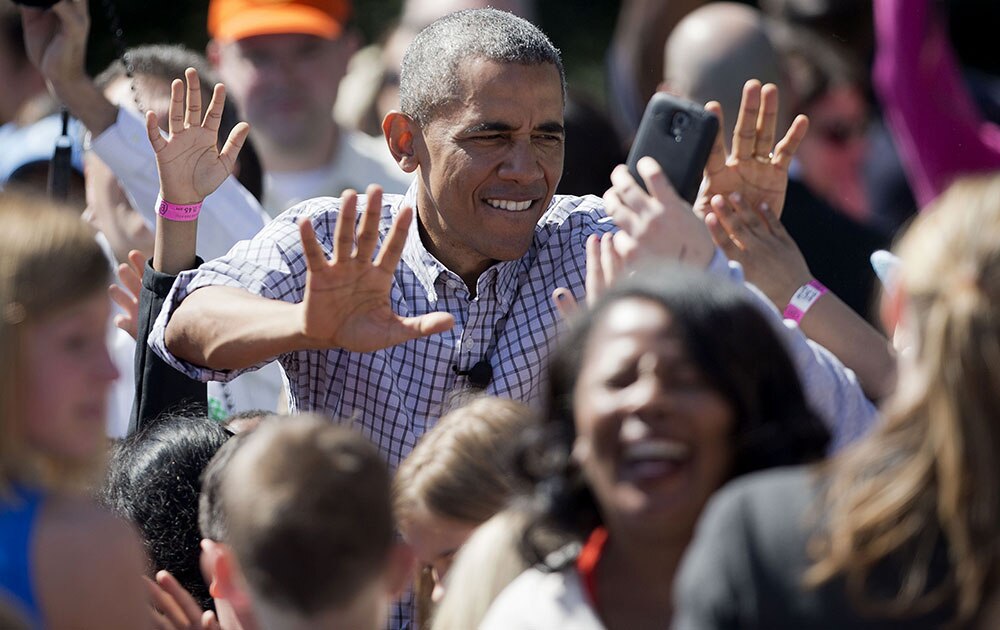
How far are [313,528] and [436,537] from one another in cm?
73

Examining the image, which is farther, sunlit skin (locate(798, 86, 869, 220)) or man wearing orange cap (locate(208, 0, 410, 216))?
sunlit skin (locate(798, 86, 869, 220))

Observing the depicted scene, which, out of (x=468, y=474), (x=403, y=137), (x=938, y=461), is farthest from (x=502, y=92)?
(x=938, y=461)

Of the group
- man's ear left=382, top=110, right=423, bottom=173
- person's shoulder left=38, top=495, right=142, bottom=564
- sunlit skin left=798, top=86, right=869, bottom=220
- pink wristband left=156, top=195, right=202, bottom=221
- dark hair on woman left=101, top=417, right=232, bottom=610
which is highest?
man's ear left=382, top=110, right=423, bottom=173

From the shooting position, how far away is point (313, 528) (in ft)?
6.77

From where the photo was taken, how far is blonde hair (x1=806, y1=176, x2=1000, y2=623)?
1.76 metres

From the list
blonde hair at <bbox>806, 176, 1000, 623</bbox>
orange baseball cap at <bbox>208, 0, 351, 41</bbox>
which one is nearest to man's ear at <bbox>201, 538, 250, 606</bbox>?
blonde hair at <bbox>806, 176, 1000, 623</bbox>

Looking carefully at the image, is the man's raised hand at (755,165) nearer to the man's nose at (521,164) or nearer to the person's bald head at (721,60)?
the man's nose at (521,164)

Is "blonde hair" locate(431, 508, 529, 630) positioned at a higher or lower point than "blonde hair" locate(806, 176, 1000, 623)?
lower

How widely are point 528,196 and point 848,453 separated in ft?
5.31

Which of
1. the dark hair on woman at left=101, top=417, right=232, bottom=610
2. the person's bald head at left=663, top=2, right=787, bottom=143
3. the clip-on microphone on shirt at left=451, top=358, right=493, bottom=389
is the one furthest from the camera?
the person's bald head at left=663, top=2, right=787, bottom=143

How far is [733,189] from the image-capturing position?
11.1ft

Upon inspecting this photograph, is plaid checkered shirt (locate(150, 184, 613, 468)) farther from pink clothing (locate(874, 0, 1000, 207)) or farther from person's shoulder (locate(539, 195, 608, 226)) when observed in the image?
pink clothing (locate(874, 0, 1000, 207))

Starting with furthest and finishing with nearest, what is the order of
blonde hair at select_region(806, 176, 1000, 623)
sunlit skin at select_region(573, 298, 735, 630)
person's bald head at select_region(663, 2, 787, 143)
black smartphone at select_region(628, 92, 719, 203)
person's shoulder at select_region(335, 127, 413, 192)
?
person's shoulder at select_region(335, 127, 413, 192)
person's bald head at select_region(663, 2, 787, 143)
black smartphone at select_region(628, 92, 719, 203)
sunlit skin at select_region(573, 298, 735, 630)
blonde hair at select_region(806, 176, 1000, 623)

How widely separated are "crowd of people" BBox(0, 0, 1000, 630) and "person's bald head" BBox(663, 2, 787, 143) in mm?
20
